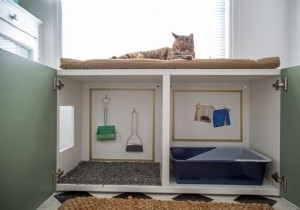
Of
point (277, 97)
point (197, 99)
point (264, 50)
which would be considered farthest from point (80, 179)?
point (264, 50)

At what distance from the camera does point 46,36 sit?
1720 millimetres

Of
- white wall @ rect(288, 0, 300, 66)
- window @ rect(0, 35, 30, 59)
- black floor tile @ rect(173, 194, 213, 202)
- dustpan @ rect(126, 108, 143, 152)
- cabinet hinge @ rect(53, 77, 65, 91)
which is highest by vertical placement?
white wall @ rect(288, 0, 300, 66)

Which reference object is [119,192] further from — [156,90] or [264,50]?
[264,50]

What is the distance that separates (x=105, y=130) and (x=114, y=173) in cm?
38

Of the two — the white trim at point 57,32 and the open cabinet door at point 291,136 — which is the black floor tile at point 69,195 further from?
the white trim at point 57,32

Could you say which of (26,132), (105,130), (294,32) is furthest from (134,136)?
(294,32)

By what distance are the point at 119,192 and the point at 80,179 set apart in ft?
0.75

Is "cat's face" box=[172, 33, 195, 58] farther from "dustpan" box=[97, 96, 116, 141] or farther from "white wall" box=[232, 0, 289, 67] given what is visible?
"dustpan" box=[97, 96, 116, 141]

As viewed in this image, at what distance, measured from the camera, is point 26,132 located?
0.81 m

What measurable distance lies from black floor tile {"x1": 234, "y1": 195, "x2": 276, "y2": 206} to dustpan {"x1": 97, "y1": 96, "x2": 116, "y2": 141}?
887mm

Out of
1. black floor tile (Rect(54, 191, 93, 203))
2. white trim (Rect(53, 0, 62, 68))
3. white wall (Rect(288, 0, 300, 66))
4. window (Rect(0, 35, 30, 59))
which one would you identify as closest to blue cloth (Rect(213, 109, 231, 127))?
white wall (Rect(288, 0, 300, 66))

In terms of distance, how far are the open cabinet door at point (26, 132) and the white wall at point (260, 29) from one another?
140 cm

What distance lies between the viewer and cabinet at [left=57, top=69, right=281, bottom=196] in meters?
1.06

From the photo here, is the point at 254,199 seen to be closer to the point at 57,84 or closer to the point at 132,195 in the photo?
the point at 132,195
